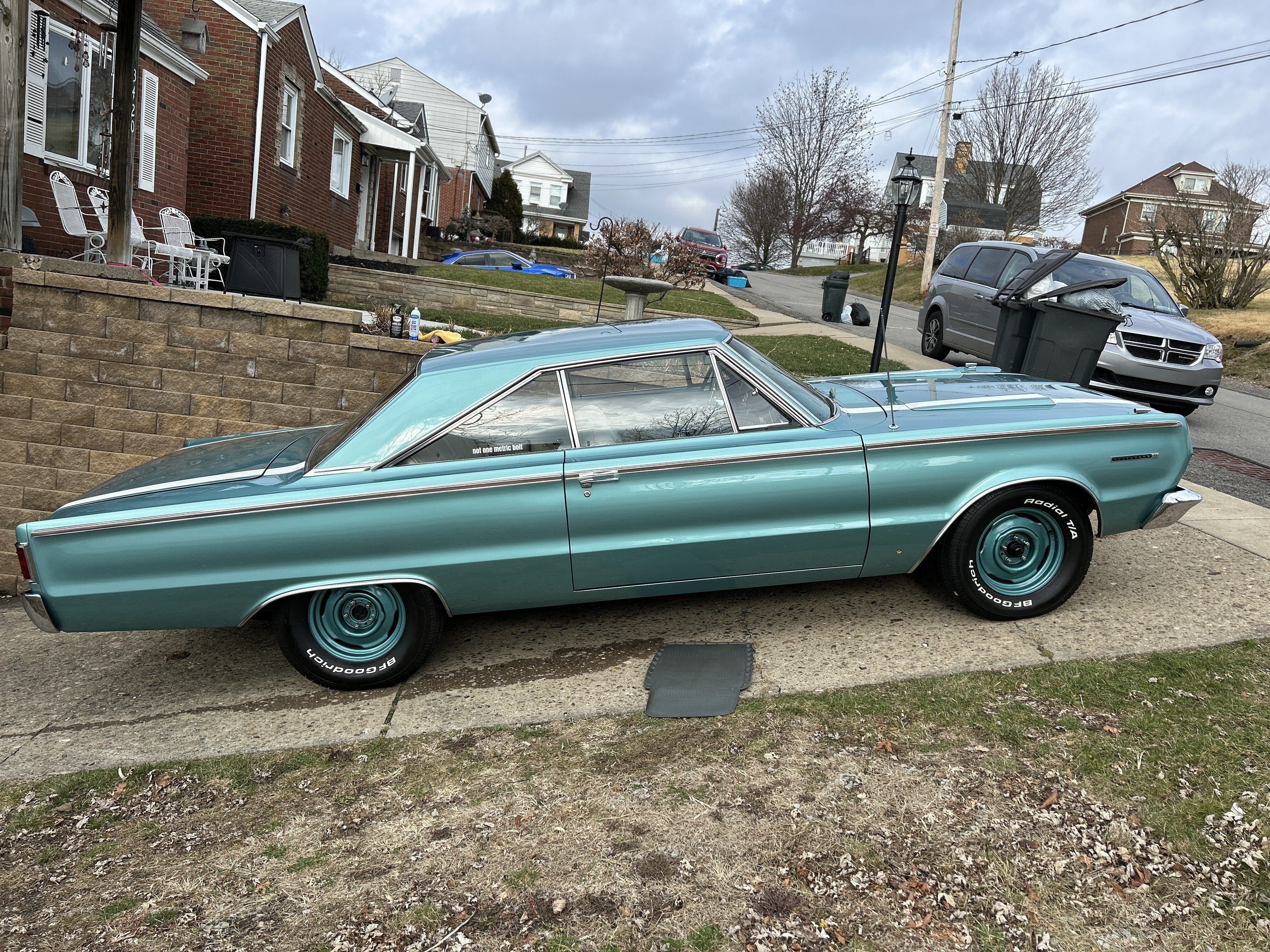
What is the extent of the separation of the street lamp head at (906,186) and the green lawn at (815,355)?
1723 millimetres

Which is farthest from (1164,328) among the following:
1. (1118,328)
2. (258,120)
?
(258,120)

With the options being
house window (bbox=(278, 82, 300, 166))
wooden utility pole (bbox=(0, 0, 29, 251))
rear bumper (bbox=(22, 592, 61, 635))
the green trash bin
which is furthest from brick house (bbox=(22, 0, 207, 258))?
the green trash bin

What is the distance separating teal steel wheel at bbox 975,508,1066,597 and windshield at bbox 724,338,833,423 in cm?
94

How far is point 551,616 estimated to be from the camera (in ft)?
17.1

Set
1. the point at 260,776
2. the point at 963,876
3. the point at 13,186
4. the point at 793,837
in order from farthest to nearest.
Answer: the point at 13,186, the point at 260,776, the point at 793,837, the point at 963,876

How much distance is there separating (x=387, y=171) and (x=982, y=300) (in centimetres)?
2120

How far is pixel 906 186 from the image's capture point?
30.8 ft

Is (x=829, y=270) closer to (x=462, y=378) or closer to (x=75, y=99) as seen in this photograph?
(x=75, y=99)

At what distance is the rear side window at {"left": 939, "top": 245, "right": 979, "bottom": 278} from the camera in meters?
12.1

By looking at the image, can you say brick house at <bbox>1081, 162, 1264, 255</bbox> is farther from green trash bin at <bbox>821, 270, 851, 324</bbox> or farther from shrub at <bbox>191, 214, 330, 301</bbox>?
shrub at <bbox>191, 214, 330, 301</bbox>

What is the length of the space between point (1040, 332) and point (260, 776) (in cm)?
602

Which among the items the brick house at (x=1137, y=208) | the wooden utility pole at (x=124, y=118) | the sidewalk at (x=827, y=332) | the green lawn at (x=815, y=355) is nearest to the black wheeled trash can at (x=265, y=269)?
the wooden utility pole at (x=124, y=118)

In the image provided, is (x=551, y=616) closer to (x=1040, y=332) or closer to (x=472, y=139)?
(x=1040, y=332)

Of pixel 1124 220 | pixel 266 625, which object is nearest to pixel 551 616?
pixel 266 625
